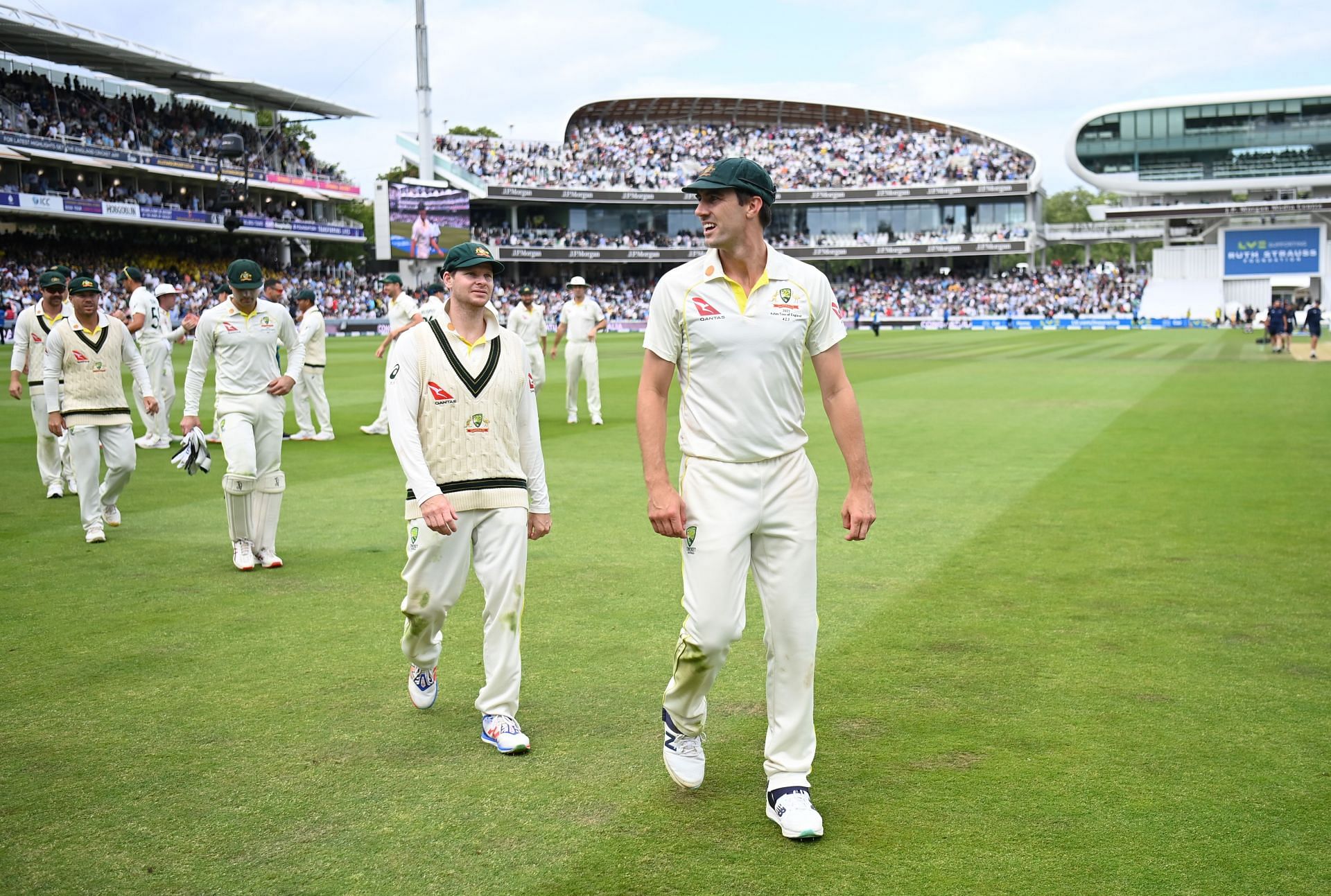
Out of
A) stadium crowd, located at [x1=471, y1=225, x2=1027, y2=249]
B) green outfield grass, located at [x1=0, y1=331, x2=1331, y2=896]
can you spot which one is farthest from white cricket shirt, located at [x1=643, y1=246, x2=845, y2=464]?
stadium crowd, located at [x1=471, y1=225, x2=1027, y2=249]

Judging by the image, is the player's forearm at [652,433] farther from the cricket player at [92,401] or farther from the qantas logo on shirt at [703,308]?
the cricket player at [92,401]

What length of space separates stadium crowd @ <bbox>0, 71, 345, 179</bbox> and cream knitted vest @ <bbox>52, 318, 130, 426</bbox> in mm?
49449

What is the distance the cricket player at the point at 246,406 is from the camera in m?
8.28

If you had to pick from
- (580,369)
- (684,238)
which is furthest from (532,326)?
(684,238)

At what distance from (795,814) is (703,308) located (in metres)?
1.80

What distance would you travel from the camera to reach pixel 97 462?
9531 mm

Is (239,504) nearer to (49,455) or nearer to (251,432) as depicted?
(251,432)

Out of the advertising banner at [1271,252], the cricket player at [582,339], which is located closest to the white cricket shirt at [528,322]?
the cricket player at [582,339]

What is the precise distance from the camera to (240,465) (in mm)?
8203

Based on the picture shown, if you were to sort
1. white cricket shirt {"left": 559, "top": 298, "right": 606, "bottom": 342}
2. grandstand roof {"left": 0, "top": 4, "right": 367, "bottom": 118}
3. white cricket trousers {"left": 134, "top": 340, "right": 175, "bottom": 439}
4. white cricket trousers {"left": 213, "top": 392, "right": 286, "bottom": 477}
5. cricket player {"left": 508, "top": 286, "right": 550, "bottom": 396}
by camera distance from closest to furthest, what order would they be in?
white cricket trousers {"left": 213, "top": 392, "right": 286, "bottom": 477} < white cricket trousers {"left": 134, "top": 340, "right": 175, "bottom": 439} < white cricket shirt {"left": 559, "top": 298, "right": 606, "bottom": 342} < cricket player {"left": 508, "top": 286, "right": 550, "bottom": 396} < grandstand roof {"left": 0, "top": 4, "right": 367, "bottom": 118}

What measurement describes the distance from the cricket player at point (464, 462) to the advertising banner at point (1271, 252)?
79986 mm

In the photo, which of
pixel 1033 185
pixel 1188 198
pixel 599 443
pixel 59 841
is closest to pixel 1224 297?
pixel 1188 198

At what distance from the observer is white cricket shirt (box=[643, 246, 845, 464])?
4.15 metres

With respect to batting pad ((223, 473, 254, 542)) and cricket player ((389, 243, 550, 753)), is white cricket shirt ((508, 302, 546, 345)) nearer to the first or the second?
batting pad ((223, 473, 254, 542))
